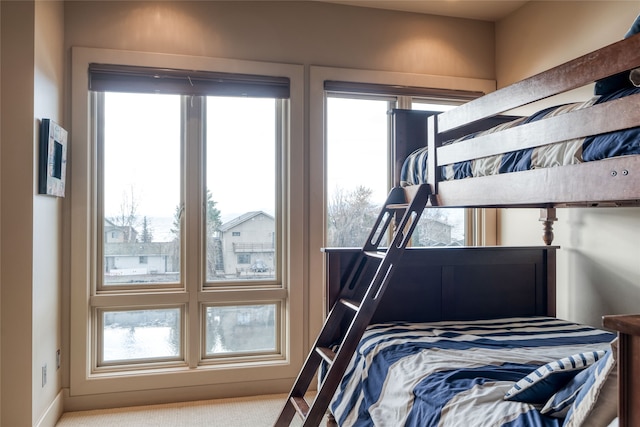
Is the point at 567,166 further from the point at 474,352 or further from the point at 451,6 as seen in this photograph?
the point at 451,6

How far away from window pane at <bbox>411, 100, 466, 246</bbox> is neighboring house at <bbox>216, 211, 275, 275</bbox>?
110 cm

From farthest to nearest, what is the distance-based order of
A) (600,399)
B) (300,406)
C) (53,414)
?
(53,414) < (300,406) < (600,399)

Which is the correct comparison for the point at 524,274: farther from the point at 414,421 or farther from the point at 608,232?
the point at 414,421

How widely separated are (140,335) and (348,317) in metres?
1.54

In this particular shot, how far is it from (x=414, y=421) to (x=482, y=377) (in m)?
0.27

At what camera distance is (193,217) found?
3.10 m

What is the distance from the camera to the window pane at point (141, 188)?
3.04 m

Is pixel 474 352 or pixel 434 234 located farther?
pixel 434 234

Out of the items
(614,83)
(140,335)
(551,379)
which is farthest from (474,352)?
(140,335)

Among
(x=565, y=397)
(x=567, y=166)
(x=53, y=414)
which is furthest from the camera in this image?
(x=53, y=414)

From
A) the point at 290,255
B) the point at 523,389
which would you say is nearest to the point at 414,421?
the point at 523,389

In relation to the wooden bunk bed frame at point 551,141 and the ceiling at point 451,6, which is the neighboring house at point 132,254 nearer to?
the wooden bunk bed frame at point 551,141

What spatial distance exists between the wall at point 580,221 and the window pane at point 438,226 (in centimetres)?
34

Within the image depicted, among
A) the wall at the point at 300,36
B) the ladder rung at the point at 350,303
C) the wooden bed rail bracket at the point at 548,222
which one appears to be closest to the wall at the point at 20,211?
the wall at the point at 300,36
